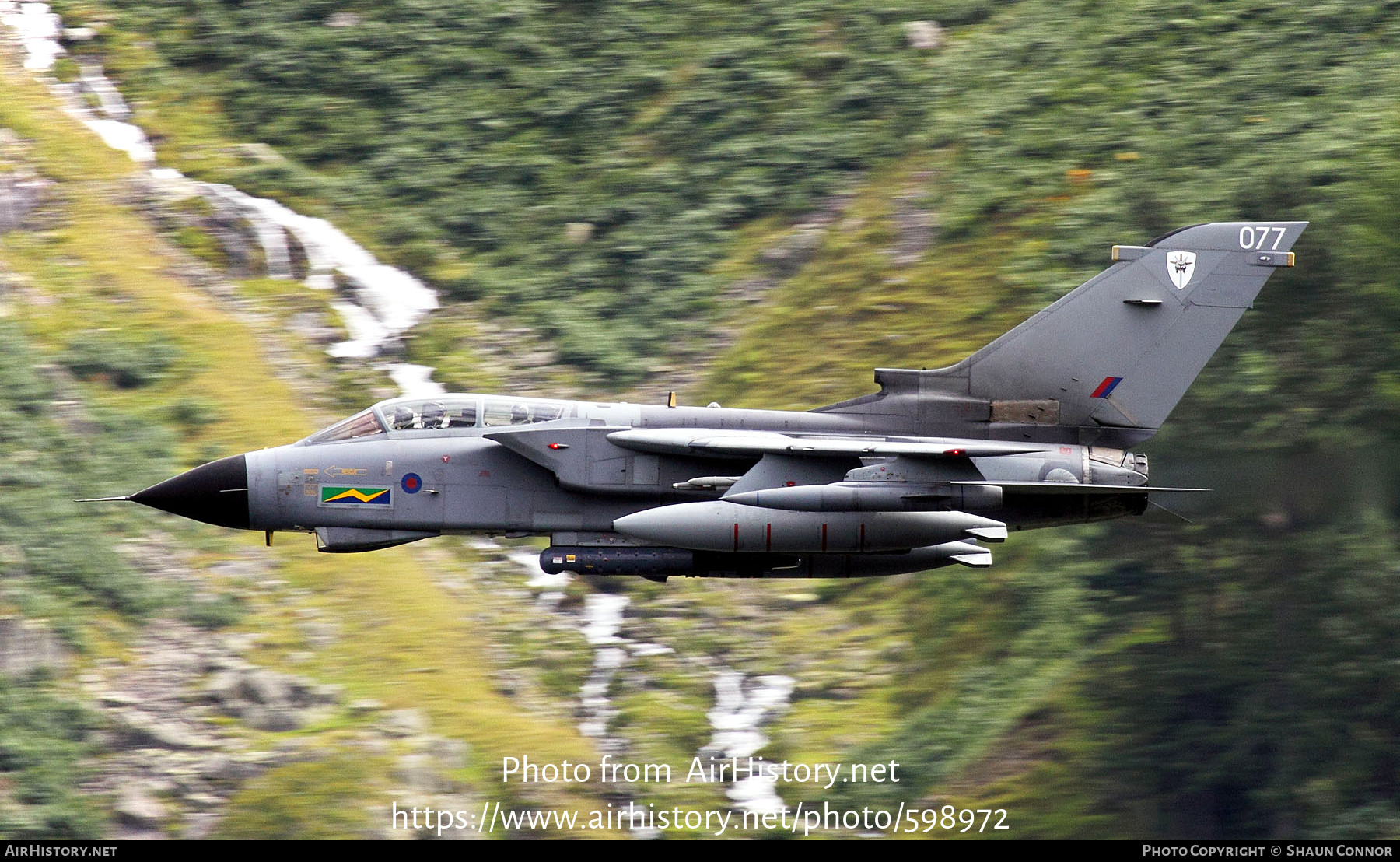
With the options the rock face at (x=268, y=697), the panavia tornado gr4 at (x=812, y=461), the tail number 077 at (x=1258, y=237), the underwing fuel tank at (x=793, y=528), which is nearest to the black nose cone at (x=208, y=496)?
the panavia tornado gr4 at (x=812, y=461)

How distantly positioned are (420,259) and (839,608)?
1165 centimetres

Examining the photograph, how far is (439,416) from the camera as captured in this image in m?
17.3

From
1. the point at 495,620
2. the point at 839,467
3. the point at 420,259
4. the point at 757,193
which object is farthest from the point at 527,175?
the point at 839,467

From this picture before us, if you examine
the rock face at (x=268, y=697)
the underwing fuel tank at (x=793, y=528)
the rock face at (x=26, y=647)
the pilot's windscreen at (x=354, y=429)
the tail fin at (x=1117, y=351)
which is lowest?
the rock face at (x=268, y=697)

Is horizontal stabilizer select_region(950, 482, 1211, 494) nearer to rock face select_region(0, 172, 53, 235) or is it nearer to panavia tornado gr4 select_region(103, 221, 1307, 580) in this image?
panavia tornado gr4 select_region(103, 221, 1307, 580)

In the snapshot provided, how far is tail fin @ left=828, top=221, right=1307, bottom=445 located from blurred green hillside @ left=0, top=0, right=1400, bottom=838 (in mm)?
3042

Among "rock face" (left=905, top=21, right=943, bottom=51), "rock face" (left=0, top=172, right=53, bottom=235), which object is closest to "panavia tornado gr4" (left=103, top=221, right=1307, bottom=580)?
"rock face" (left=0, top=172, right=53, bottom=235)

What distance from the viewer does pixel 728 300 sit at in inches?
1105

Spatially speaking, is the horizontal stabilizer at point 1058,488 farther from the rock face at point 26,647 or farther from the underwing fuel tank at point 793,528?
the rock face at point 26,647

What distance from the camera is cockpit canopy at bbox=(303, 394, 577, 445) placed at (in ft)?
56.7

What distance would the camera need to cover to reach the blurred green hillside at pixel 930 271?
824 inches

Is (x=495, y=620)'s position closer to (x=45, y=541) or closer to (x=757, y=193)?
(x=45, y=541)

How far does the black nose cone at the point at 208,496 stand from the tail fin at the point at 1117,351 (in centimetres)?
707

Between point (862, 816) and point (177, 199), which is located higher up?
point (177, 199)
